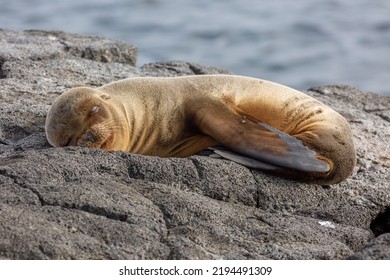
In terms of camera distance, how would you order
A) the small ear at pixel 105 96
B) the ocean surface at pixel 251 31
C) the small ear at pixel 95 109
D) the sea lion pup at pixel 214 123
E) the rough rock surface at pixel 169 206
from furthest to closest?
the ocean surface at pixel 251 31
the small ear at pixel 105 96
the small ear at pixel 95 109
the sea lion pup at pixel 214 123
the rough rock surface at pixel 169 206

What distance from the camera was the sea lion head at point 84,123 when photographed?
6.06 m

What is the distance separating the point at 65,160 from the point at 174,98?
1274 millimetres

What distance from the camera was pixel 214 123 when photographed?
6199 mm

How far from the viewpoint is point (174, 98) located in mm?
6531

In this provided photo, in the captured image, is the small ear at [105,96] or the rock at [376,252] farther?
the small ear at [105,96]

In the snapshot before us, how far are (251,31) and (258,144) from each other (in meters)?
15.2

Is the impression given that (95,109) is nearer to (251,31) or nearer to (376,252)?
(376,252)

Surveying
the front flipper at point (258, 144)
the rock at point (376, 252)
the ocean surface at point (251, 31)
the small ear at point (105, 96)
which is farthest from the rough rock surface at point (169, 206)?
the ocean surface at point (251, 31)

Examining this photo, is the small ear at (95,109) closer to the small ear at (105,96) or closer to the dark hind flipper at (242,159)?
the small ear at (105,96)

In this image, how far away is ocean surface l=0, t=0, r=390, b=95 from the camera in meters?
19.0

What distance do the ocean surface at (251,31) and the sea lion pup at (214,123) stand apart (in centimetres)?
1129

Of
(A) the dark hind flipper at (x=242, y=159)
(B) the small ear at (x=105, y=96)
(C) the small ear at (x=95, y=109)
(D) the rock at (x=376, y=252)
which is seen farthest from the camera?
(B) the small ear at (x=105, y=96)

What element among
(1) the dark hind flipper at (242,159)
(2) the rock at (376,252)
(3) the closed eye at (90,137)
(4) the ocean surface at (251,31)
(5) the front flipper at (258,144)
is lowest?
(4) the ocean surface at (251,31)
